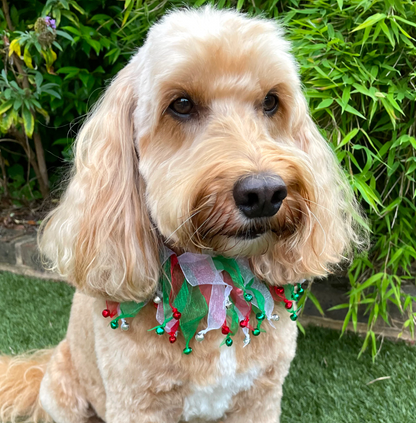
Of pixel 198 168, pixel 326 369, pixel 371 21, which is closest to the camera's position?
pixel 198 168

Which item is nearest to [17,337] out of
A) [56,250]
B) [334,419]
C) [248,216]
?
[56,250]

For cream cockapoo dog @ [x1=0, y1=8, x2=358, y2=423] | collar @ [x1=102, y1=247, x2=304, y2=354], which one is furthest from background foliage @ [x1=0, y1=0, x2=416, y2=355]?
collar @ [x1=102, y1=247, x2=304, y2=354]

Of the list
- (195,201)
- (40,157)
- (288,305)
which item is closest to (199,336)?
(288,305)

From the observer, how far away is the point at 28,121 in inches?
103

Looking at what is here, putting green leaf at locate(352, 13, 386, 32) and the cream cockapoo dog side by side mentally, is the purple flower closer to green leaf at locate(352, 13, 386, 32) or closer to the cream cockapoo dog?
the cream cockapoo dog

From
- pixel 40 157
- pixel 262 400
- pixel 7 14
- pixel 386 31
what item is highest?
pixel 386 31

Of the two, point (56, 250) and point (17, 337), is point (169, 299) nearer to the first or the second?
point (56, 250)

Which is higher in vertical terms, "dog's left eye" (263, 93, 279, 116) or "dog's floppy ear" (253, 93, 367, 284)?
"dog's left eye" (263, 93, 279, 116)

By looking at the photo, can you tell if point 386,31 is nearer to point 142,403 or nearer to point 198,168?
point 198,168

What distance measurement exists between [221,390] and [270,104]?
805 millimetres

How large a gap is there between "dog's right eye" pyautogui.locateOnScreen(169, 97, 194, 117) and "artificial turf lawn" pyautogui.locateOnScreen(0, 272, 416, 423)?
1.33 m

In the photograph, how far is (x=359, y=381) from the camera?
1959mm

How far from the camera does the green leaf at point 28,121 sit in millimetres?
2600

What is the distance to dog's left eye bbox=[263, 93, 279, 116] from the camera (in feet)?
3.87
